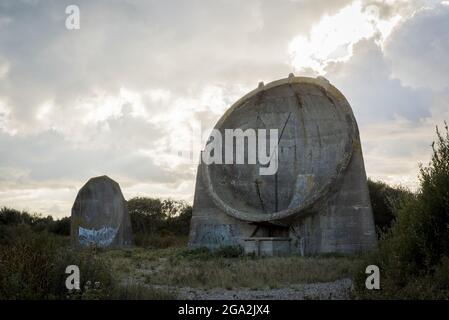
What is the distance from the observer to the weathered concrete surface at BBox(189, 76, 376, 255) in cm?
1966

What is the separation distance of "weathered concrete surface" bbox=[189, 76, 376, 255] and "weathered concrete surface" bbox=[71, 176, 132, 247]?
5850mm

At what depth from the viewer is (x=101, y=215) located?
27.4 metres

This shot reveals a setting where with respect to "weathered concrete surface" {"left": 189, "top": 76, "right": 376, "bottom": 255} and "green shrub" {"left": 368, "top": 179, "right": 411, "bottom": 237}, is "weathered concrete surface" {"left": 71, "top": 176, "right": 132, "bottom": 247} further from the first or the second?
"green shrub" {"left": 368, "top": 179, "right": 411, "bottom": 237}

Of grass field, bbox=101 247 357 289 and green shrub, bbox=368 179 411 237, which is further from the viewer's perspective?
green shrub, bbox=368 179 411 237

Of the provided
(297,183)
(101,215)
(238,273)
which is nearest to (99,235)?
(101,215)

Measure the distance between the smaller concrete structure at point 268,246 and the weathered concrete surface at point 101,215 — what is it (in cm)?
889

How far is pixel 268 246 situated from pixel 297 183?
3309mm

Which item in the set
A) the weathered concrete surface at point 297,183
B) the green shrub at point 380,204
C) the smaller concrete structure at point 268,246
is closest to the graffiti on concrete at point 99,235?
the weathered concrete surface at point 297,183

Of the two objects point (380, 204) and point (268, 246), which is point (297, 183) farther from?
point (380, 204)

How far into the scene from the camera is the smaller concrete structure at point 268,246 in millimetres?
20281

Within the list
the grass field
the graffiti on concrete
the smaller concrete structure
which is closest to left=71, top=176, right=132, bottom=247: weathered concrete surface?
the graffiti on concrete

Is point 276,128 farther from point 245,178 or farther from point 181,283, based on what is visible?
point 181,283
